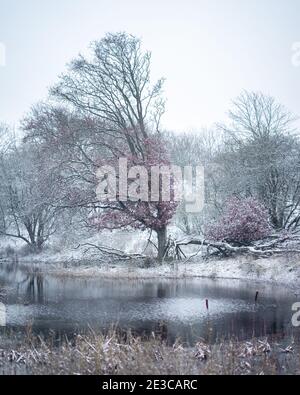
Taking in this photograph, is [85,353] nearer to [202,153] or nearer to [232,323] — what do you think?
[232,323]

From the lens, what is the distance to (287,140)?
2798 cm

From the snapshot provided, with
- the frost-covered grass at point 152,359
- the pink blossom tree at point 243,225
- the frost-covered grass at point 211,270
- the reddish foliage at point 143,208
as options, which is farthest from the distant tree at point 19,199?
the frost-covered grass at point 152,359

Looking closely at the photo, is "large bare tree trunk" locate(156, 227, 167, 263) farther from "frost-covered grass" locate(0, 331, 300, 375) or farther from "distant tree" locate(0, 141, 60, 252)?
"frost-covered grass" locate(0, 331, 300, 375)

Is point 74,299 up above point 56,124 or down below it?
below

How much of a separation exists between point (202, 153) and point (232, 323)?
3665 cm

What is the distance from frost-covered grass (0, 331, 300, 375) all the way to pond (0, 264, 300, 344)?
1.11 metres

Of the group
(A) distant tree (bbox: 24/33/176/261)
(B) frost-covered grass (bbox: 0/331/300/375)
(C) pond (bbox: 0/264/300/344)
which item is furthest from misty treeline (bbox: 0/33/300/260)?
(B) frost-covered grass (bbox: 0/331/300/375)

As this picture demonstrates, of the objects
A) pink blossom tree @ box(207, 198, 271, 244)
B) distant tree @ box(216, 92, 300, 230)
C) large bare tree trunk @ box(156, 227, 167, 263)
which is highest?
distant tree @ box(216, 92, 300, 230)

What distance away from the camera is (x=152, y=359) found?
8.41m

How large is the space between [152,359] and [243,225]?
15.8 m

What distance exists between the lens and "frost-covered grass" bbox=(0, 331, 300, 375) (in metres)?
7.80

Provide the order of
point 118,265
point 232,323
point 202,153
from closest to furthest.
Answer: point 232,323 → point 118,265 → point 202,153
